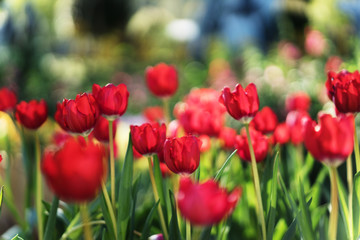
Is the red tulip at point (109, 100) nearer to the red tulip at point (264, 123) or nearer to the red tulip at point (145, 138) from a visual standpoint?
the red tulip at point (145, 138)

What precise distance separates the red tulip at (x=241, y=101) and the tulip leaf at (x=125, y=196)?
22 cm

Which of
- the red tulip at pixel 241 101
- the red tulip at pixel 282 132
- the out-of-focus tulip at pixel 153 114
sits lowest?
the out-of-focus tulip at pixel 153 114

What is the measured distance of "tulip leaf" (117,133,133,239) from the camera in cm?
84

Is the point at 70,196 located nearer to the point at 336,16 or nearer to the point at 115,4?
the point at 336,16

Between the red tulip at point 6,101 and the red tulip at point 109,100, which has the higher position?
the red tulip at point 109,100

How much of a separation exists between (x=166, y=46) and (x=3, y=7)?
32.0 ft

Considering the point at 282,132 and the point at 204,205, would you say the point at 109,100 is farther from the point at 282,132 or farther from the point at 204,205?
the point at 282,132

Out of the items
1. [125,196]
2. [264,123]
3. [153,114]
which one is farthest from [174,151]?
[153,114]

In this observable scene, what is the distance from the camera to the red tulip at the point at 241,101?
0.81 metres

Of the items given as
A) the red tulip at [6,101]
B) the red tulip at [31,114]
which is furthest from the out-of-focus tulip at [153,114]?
the red tulip at [31,114]

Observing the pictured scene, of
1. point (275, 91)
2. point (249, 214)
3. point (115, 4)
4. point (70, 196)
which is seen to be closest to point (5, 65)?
point (275, 91)

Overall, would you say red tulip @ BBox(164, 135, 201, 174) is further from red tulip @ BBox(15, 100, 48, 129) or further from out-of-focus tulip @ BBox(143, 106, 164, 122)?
out-of-focus tulip @ BBox(143, 106, 164, 122)

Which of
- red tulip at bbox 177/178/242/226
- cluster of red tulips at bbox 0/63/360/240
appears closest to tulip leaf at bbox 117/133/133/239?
cluster of red tulips at bbox 0/63/360/240

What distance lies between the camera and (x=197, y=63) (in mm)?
9477
